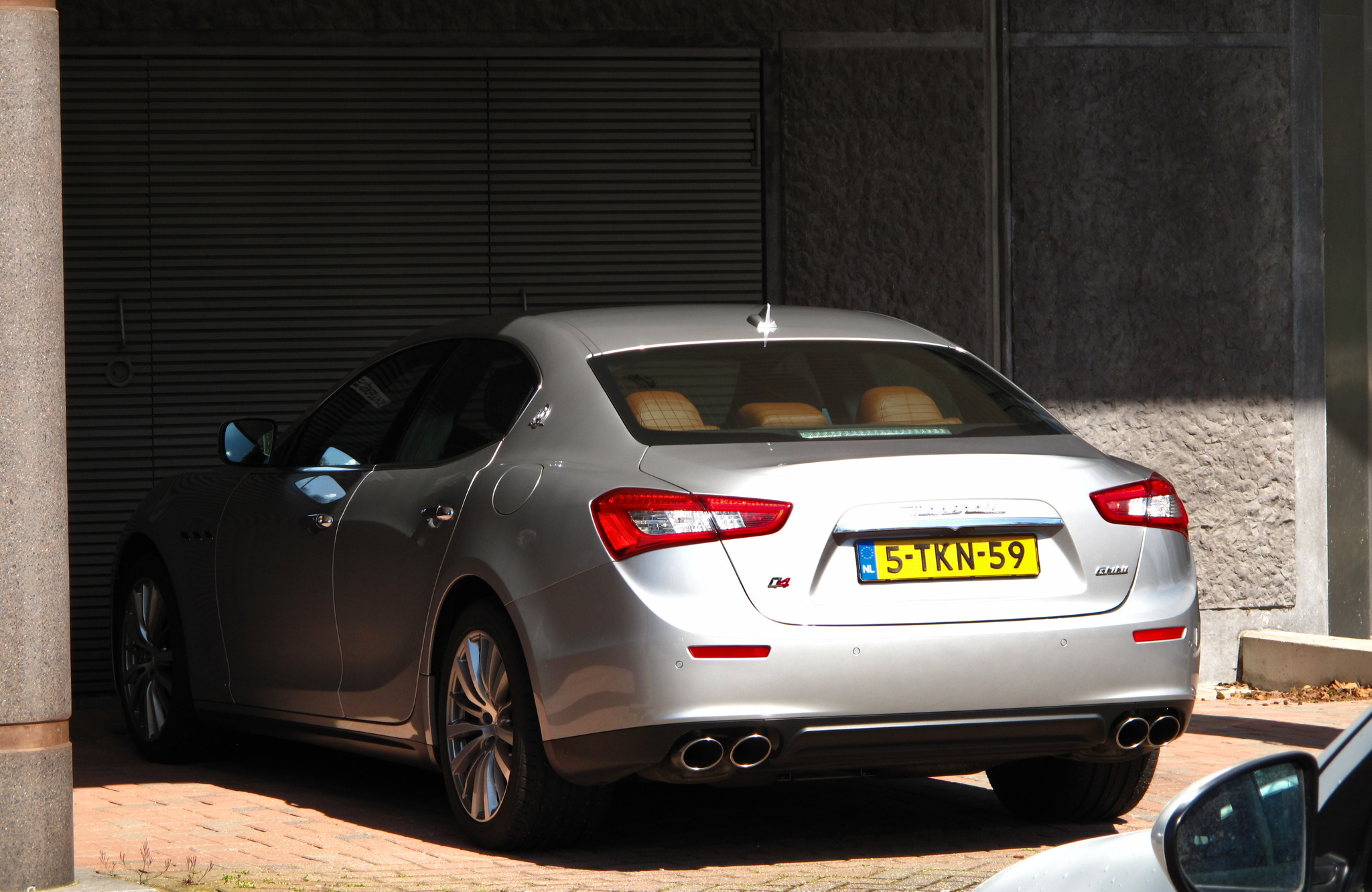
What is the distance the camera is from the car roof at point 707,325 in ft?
19.3

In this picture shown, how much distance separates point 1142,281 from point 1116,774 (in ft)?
16.8

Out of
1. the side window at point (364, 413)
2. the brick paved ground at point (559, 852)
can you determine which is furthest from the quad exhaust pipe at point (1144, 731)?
the side window at point (364, 413)

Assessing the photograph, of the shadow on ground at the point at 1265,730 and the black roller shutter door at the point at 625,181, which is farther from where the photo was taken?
the black roller shutter door at the point at 625,181

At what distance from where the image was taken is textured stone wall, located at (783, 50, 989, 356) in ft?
34.2

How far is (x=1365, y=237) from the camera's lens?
10.7 metres

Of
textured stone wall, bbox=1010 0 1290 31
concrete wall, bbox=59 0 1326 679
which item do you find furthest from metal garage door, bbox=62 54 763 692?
textured stone wall, bbox=1010 0 1290 31

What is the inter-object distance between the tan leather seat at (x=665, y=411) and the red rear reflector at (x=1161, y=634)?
1.30 meters

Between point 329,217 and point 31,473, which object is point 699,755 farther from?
point 329,217

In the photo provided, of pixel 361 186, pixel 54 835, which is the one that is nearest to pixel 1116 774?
pixel 54 835

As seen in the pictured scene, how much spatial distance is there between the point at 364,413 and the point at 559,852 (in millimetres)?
1905

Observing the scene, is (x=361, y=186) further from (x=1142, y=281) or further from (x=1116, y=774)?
(x=1116, y=774)

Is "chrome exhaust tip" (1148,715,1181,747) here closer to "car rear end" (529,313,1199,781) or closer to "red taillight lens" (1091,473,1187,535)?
"car rear end" (529,313,1199,781)

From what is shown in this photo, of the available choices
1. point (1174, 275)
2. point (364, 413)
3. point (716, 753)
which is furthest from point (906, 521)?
point (1174, 275)

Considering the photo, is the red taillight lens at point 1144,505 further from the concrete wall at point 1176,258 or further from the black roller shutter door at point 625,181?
the black roller shutter door at point 625,181
